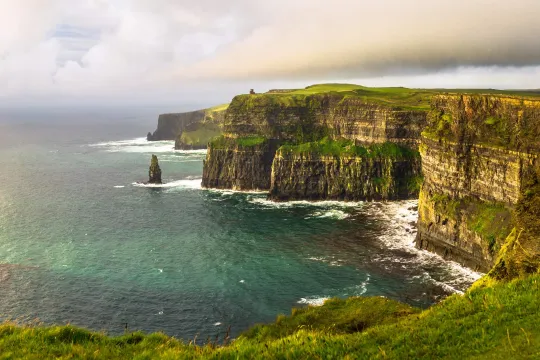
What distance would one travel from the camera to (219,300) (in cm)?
6322

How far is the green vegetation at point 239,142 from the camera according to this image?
152800 millimetres

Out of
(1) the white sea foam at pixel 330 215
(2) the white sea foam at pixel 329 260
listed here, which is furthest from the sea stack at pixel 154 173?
(2) the white sea foam at pixel 329 260

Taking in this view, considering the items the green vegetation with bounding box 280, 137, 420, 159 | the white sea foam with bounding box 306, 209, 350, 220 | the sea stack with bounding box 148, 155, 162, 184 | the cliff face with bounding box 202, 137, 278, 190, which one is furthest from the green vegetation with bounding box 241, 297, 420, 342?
the sea stack with bounding box 148, 155, 162, 184

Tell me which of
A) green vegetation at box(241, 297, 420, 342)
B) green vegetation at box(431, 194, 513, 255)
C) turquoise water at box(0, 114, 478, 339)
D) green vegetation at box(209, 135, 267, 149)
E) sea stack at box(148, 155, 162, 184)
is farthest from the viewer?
green vegetation at box(209, 135, 267, 149)

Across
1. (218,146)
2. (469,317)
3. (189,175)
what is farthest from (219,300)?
(189,175)

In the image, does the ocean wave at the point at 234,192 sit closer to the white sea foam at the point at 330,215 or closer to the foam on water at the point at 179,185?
the foam on water at the point at 179,185

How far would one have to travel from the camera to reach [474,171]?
77375 millimetres

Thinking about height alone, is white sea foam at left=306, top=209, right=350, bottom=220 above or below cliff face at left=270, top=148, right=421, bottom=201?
below

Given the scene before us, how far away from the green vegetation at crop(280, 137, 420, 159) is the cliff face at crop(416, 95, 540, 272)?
40.8 meters

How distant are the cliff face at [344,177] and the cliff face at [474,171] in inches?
1452

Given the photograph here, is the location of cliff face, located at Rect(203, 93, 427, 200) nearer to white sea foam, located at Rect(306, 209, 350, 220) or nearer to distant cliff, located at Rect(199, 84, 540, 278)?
distant cliff, located at Rect(199, 84, 540, 278)

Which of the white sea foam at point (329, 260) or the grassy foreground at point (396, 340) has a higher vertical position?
the grassy foreground at point (396, 340)

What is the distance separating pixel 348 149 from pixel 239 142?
3939cm

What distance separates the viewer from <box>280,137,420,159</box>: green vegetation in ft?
433
